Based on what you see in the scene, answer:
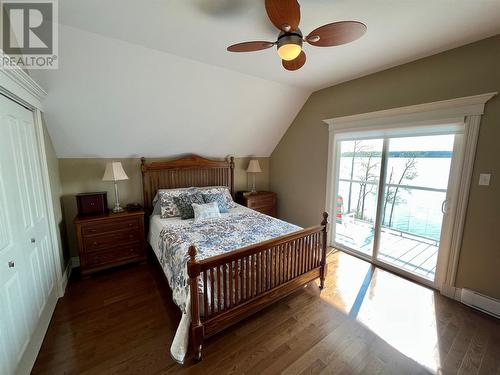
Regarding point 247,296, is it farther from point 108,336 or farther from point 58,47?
point 58,47

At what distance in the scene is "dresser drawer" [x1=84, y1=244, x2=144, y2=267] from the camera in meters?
2.68

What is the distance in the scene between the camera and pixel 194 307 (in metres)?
1.56

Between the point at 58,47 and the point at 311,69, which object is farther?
the point at 311,69

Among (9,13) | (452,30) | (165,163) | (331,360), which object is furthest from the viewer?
(165,163)

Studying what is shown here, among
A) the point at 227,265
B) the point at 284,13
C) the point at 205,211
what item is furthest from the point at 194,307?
the point at 284,13

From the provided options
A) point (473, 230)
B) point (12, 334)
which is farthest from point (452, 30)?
point (12, 334)

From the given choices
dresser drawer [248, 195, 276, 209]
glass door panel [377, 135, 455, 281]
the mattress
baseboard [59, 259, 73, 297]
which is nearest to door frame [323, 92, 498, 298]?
glass door panel [377, 135, 455, 281]

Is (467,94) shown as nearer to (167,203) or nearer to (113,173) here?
(167,203)

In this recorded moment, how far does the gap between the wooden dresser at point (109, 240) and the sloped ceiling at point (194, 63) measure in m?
0.94

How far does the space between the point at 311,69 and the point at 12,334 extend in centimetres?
347

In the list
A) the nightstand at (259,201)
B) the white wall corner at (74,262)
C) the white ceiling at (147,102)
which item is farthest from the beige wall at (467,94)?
the white wall corner at (74,262)

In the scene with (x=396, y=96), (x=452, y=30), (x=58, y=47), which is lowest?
(x=396, y=96)

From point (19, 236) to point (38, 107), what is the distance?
1.27 m

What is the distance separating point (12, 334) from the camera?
54.6 inches
